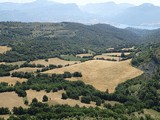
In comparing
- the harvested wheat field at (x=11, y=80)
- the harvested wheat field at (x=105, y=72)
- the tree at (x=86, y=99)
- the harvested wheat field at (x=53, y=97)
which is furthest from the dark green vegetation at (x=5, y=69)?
the tree at (x=86, y=99)

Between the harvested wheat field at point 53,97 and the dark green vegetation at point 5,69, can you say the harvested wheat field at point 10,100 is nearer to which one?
the harvested wheat field at point 53,97

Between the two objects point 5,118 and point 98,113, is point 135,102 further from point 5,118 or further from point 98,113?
point 5,118

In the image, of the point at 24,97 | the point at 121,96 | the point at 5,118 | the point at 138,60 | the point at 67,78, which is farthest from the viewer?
the point at 138,60

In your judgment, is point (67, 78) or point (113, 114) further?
point (67, 78)

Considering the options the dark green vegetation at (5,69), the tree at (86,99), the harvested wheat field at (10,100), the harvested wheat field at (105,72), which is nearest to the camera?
the harvested wheat field at (10,100)

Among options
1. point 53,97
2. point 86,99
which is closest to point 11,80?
point 53,97

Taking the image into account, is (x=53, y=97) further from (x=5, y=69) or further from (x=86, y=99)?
(x=5, y=69)

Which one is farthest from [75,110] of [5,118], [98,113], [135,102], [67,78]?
[67,78]
